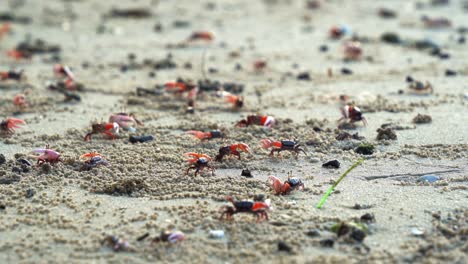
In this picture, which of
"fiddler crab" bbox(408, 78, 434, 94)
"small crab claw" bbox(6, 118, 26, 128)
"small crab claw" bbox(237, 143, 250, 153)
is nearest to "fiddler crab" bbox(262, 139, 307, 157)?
"small crab claw" bbox(237, 143, 250, 153)

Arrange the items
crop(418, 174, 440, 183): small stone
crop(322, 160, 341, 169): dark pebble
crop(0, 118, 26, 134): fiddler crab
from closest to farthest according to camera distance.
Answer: crop(418, 174, 440, 183): small stone
crop(322, 160, 341, 169): dark pebble
crop(0, 118, 26, 134): fiddler crab

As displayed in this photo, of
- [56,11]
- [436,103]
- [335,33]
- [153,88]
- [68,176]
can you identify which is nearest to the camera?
[68,176]

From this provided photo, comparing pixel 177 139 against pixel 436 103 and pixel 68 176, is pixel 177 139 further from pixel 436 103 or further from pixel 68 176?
pixel 436 103

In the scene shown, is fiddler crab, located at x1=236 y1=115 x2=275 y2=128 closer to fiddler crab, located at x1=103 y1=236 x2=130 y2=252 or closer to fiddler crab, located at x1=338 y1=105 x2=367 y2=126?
fiddler crab, located at x1=338 y1=105 x2=367 y2=126

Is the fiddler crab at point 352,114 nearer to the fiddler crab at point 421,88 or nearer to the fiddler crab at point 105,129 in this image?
the fiddler crab at point 421,88

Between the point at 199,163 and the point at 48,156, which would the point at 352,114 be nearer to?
the point at 199,163

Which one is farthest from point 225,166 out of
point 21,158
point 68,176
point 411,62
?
Result: point 411,62
